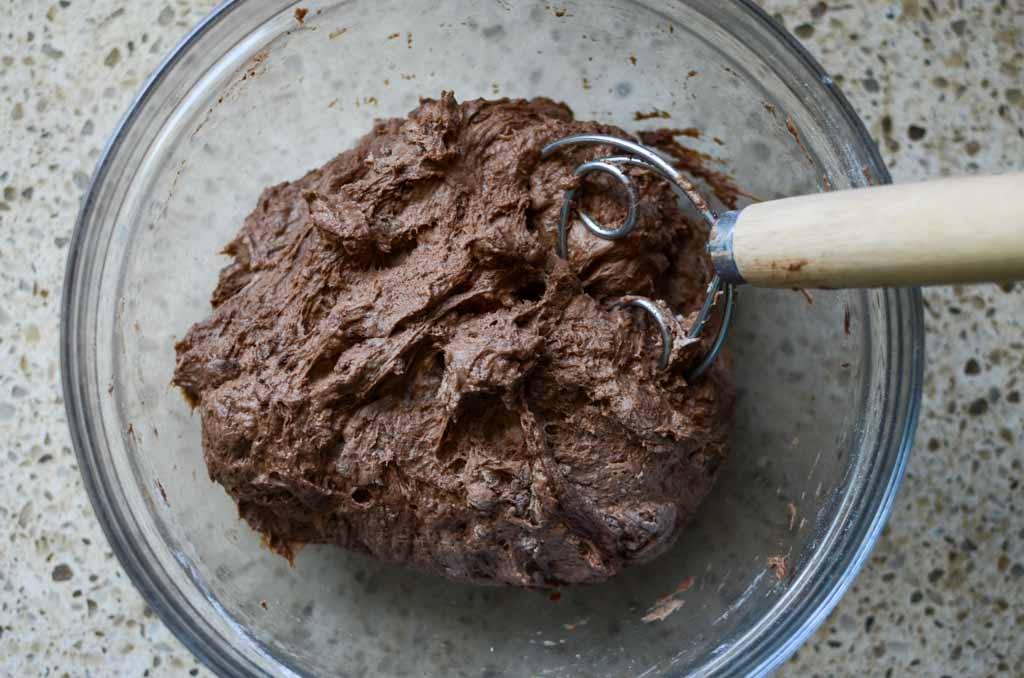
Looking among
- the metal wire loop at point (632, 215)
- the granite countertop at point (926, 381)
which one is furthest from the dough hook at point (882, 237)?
the granite countertop at point (926, 381)

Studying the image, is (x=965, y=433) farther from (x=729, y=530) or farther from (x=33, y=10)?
(x=33, y=10)

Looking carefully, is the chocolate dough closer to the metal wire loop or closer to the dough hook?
the metal wire loop

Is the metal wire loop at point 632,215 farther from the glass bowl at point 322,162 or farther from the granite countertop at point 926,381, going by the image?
the granite countertop at point 926,381

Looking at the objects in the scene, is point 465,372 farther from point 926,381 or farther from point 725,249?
point 926,381

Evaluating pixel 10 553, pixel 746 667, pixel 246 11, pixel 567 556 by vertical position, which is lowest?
pixel 746 667

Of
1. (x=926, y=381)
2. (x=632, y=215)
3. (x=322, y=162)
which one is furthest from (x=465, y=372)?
(x=926, y=381)

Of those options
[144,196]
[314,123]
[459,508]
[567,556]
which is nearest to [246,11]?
[314,123]
